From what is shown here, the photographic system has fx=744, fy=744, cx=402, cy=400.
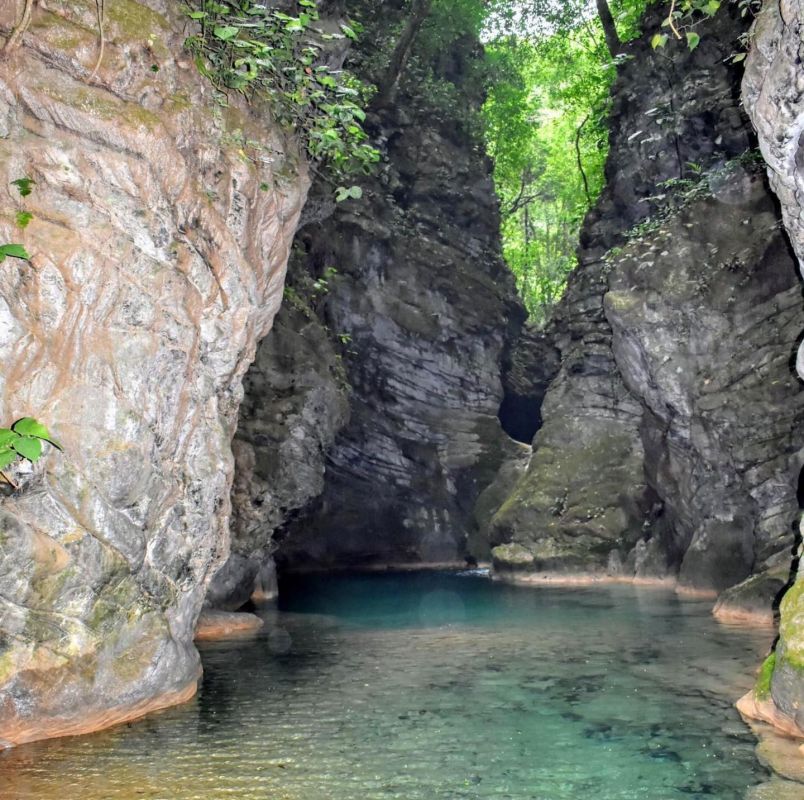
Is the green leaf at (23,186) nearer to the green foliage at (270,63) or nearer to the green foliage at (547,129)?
the green foliage at (270,63)

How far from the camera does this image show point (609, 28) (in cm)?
2420

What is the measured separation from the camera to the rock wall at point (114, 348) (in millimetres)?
7707

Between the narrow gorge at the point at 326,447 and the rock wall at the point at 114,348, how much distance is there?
35 mm

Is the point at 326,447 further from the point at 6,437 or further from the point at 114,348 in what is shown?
the point at 6,437

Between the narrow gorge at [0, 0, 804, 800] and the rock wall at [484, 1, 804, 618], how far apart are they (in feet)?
0.30

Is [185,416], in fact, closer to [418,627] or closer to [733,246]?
[418,627]

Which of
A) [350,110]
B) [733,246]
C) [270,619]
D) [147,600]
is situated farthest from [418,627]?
[733,246]

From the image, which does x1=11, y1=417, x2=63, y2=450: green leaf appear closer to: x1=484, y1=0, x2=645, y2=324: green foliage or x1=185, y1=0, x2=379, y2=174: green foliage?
x1=185, y1=0, x2=379, y2=174: green foliage

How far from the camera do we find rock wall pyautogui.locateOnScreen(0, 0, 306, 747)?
25.3 ft

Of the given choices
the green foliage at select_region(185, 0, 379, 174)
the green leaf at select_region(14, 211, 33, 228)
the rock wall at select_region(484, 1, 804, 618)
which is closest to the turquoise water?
the rock wall at select_region(484, 1, 804, 618)

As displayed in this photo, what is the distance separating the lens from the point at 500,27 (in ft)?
95.6

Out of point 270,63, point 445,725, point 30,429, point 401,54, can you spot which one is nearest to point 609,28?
point 401,54

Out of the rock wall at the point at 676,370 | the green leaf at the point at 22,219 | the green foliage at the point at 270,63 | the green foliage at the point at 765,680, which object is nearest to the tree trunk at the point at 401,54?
the rock wall at the point at 676,370

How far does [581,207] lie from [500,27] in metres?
7.77
